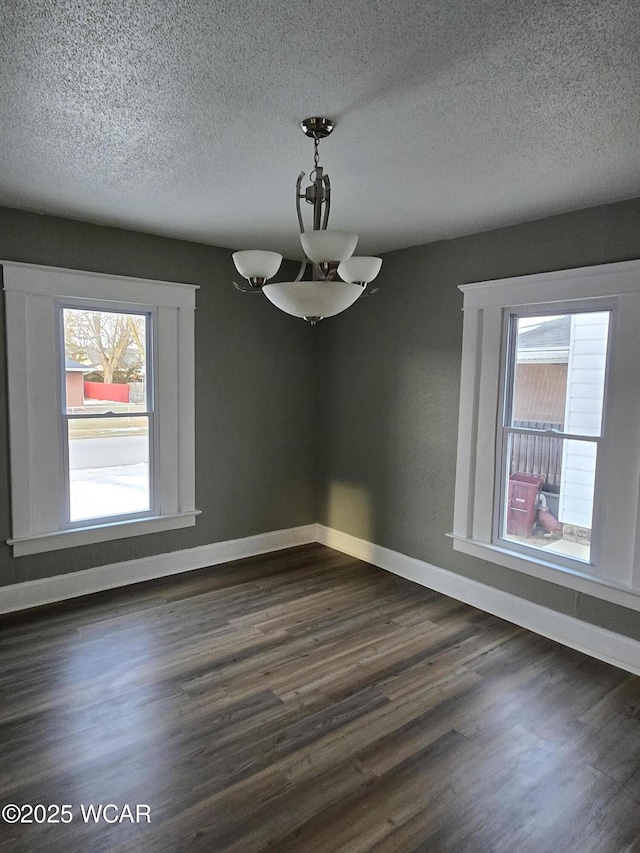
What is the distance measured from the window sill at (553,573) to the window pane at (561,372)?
84 centimetres

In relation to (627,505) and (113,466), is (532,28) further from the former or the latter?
(113,466)

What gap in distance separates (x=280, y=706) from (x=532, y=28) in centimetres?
280

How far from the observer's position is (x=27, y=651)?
299cm

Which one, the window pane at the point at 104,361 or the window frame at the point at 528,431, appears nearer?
the window frame at the point at 528,431

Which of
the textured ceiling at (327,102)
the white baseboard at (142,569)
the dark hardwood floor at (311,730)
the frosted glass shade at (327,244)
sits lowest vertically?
the dark hardwood floor at (311,730)

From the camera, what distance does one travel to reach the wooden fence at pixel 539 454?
3305 millimetres

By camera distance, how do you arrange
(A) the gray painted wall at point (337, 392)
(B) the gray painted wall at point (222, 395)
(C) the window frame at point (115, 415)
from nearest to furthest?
(A) the gray painted wall at point (337, 392)
(B) the gray painted wall at point (222, 395)
(C) the window frame at point (115, 415)

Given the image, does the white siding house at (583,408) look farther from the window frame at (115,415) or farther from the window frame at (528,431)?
the window frame at (115,415)

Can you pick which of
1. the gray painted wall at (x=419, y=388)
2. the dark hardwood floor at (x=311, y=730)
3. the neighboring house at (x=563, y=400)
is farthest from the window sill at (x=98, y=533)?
the neighboring house at (x=563, y=400)

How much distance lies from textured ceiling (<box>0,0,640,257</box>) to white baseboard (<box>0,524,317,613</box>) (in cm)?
248

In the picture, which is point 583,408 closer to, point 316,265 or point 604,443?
point 604,443

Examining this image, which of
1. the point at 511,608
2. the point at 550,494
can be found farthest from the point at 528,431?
the point at 511,608

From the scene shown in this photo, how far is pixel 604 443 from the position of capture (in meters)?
3.04

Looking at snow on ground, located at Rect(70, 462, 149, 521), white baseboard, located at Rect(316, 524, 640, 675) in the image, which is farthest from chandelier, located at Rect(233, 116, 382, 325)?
white baseboard, located at Rect(316, 524, 640, 675)
